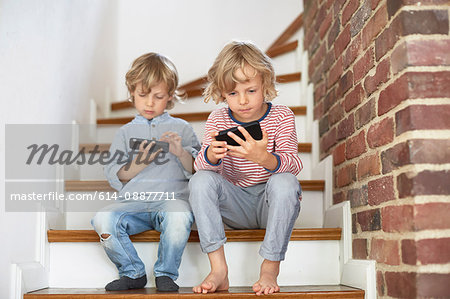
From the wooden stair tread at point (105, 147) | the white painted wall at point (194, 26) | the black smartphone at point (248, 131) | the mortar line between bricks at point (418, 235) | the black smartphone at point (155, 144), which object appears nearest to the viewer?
the mortar line between bricks at point (418, 235)

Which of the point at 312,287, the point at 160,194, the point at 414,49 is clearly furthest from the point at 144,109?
the point at 414,49

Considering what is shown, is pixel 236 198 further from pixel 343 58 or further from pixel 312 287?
pixel 343 58

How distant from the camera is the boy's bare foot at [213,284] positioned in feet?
4.37

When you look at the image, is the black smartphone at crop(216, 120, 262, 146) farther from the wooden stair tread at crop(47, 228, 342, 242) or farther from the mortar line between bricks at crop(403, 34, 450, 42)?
the mortar line between bricks at crop(403, 34, 450, 42)

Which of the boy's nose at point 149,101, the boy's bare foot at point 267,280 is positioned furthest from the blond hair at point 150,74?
the boy's bare foot at point 267,280

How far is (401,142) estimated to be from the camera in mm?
1176

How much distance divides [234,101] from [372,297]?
0.71m

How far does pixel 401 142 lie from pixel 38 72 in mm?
1203

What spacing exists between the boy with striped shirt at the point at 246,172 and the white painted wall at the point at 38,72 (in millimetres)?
530

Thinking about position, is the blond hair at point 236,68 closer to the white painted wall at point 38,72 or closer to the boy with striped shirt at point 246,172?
the boy with striped shirt at point 246,172

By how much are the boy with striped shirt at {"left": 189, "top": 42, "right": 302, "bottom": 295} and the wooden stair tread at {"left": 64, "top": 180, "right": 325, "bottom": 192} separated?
33 centimetres

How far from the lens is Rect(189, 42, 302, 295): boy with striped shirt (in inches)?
54.1

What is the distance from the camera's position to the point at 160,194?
1.73 metres

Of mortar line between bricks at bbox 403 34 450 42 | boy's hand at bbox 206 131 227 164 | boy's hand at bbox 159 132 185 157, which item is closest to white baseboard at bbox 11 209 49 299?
boy's hand at bbox 159 132 185 157
